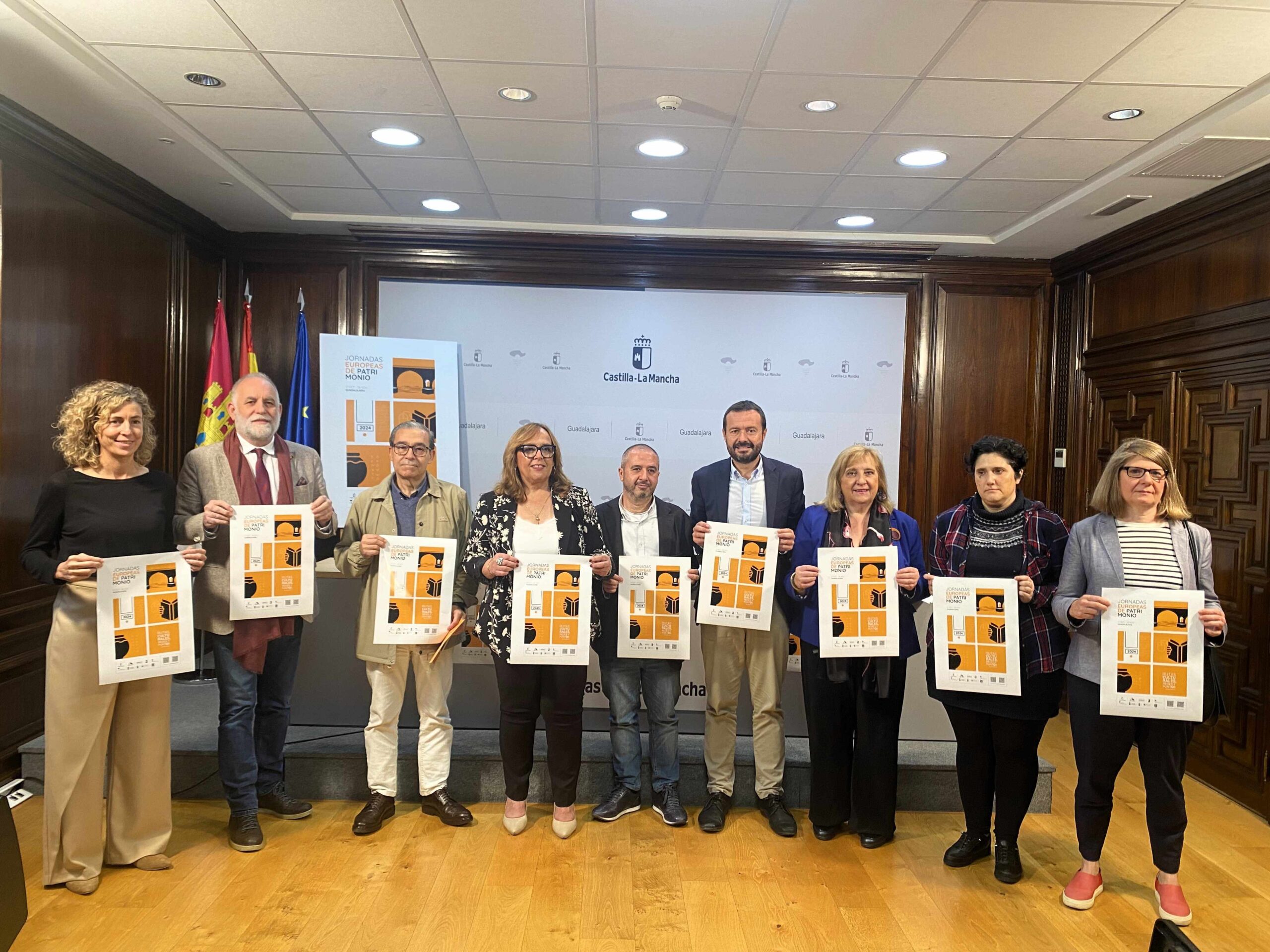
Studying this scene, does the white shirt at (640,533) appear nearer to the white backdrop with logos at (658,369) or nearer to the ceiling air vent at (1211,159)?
the white backdrop with logos at (658,369)

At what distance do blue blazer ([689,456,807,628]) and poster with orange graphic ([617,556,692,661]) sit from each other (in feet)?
0.78

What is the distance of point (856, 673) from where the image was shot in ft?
10.3

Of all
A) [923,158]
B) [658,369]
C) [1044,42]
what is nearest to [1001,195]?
[923,158]

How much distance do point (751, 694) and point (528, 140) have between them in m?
2.56

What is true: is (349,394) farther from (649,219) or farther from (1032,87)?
(1032,87)

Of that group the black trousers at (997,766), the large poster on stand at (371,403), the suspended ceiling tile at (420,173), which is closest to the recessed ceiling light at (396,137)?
the suspended ceiling tile at (420,173)

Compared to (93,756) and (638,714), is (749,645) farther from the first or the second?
(93,756)

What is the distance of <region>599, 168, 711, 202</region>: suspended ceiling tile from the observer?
4316mm

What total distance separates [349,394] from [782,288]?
112 inches

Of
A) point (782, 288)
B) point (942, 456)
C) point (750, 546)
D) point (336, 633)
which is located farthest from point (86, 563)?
point (942, 456)

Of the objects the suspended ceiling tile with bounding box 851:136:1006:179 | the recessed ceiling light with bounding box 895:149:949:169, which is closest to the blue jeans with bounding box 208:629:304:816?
the suspended ceiling tile with bounding box 851:136:1006:179

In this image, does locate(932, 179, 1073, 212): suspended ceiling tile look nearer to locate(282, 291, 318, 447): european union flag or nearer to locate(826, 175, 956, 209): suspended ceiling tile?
locate(826, 175, 956, 209): suspended ceiling tile

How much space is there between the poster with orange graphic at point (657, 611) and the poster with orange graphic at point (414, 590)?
0.64 meters

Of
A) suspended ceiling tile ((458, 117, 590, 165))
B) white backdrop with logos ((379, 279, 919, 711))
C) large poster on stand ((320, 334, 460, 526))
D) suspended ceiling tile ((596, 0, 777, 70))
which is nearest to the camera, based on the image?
suspended ceiling tile ((596, 0, 777, 70))
